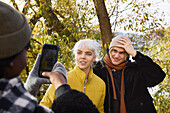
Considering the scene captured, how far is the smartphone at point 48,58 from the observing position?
111 cm

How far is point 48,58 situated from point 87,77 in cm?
118

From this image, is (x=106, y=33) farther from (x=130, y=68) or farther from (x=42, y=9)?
(x=130, y=68)

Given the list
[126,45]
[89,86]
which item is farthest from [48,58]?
[126,45]

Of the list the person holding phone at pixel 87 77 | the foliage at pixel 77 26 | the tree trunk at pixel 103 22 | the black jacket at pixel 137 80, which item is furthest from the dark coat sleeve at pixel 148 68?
the tree trunk at pixel 103 22

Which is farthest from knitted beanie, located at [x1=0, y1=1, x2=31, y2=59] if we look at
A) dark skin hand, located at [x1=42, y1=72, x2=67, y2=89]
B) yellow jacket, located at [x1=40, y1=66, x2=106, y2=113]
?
yellow jacket, located at [x1=40, y1=66, x2=106, y2=113]

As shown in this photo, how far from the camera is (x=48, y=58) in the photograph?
1150mm

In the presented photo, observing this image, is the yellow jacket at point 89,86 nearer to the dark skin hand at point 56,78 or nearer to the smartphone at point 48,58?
the smartphone at point 48,58

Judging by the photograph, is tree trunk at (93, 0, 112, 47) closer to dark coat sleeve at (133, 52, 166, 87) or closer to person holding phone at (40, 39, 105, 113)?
dark coat sleeve at (133, 52, 166, 87)

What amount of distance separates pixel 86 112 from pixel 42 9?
3.56 meters

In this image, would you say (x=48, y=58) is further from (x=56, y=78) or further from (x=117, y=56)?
(x=117, y=56)

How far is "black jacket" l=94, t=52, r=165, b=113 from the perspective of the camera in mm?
2418

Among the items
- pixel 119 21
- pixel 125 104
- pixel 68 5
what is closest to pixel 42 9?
pixel 68 5

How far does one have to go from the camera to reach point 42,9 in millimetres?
4098

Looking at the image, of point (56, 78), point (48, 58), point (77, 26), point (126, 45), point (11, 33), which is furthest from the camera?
point (77, 26)
